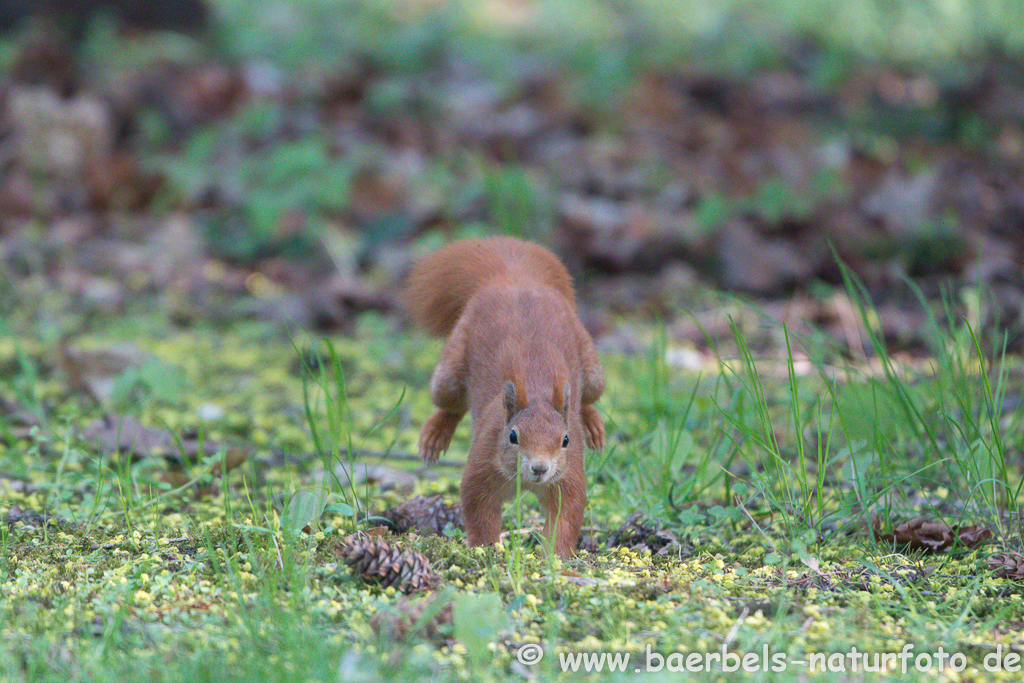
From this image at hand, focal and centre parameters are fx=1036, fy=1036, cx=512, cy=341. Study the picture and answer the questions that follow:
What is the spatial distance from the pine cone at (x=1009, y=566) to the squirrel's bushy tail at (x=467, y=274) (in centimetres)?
125

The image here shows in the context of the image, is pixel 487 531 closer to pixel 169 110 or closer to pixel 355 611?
pixel 355 611

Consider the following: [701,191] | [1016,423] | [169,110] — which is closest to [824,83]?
[701,191]

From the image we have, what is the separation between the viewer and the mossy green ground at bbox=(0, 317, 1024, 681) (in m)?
1.96

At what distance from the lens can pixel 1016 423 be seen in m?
2.98

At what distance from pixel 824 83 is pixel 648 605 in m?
7.25

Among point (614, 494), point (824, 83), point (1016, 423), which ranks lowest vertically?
point (614, 494)

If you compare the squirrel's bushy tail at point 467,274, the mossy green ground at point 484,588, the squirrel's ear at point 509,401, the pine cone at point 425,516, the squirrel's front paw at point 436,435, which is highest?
the squirrel's bushy tail at point 467,274

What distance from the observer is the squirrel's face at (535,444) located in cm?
235

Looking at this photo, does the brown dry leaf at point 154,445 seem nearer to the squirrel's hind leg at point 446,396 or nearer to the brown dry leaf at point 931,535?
the squirrel's hind leg at point 446,396

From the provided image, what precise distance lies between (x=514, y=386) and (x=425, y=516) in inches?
21.8

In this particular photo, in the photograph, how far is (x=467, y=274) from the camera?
2934 mm

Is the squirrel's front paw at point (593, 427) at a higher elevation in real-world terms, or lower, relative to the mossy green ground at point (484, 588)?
higher

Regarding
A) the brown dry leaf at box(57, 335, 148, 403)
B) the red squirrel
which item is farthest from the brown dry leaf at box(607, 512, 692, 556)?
the brown dry leaf at box(57, 335, 148, 403)

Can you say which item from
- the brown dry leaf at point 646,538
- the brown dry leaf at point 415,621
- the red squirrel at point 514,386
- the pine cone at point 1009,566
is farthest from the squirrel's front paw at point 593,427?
the pine cone at point 1009,566
